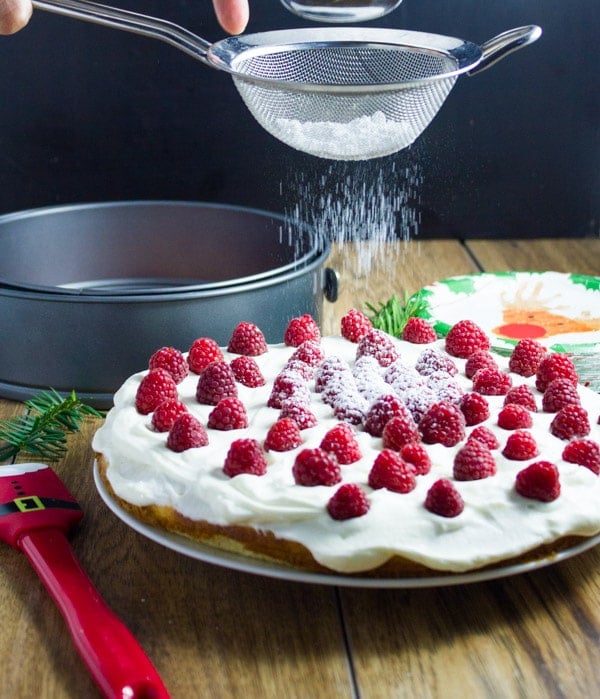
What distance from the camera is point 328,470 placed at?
1.03 meters

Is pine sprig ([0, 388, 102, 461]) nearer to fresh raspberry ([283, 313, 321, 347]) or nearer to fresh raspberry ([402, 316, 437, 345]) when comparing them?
fresh raspberry ([283, 313, 321, 347])

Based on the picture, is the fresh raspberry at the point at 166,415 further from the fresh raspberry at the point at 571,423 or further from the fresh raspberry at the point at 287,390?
the fresh raspberry at the point at 571,423

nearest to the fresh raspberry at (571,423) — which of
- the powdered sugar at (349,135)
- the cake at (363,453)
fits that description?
the cake at (363,453)

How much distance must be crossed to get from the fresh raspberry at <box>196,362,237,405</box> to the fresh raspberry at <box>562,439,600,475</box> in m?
0.42

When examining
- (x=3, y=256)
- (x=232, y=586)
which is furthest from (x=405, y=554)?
(x=3, y=256)

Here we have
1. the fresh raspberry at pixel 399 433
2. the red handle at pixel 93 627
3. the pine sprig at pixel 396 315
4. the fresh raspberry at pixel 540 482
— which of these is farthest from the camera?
the pine sprig at pixel 396 315

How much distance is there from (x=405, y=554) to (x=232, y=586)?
0.23 metres

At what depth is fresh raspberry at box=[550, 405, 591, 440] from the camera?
115cm

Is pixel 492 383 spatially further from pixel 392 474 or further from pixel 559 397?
pixel 392 474

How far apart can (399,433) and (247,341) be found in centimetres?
37

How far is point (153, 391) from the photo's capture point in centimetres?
123

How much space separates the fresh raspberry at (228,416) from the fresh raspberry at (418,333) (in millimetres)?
386

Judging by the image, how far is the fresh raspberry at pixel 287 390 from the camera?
1.24 m

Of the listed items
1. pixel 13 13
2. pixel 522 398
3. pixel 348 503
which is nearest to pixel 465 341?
pixel 522 398
